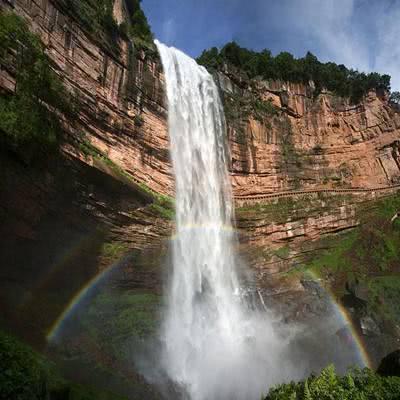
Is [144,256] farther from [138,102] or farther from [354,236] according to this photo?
[354,236]

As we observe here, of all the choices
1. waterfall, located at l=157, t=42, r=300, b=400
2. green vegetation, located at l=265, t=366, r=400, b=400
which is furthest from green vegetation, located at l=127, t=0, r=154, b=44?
green vegetation, located at l=265, t=366, r=400, b=400

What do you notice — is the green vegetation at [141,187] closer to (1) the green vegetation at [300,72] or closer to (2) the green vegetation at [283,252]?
(2) the green vegetation at [283,252]

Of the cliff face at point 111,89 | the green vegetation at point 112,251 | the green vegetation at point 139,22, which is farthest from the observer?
the green vegetation at point 139,22

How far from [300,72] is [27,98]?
76.9 ft

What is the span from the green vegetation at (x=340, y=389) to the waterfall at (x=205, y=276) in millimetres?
5896

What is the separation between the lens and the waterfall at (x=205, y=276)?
1702 cm

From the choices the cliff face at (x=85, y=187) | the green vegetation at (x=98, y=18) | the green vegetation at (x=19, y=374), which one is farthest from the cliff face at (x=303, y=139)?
the green vegetation at (x=19, y=374)

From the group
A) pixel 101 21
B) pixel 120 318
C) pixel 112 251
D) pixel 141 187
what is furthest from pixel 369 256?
pixel 101 21

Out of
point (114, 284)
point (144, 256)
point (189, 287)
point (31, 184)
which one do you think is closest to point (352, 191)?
point (189, 287)

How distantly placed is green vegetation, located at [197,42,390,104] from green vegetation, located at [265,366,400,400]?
24465 millimetres

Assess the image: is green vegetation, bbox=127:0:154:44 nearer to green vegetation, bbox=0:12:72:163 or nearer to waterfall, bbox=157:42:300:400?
waterfall, bbox=157:42:300:400

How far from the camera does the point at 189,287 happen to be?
65.1ft

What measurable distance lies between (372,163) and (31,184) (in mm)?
22651

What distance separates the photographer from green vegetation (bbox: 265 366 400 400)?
9.74 m
